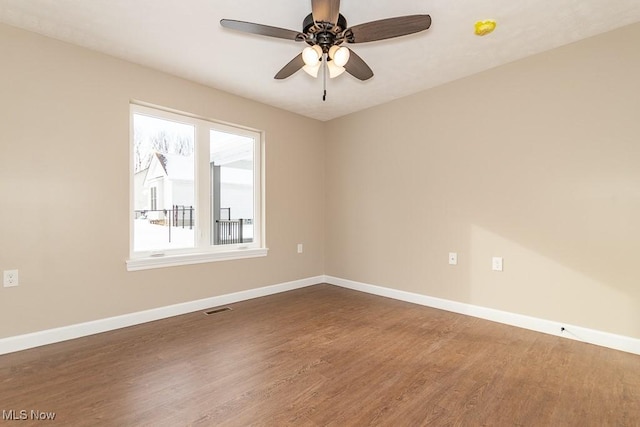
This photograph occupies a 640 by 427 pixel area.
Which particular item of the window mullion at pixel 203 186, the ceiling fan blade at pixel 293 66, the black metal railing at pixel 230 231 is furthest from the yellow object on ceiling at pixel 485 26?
the black metal railing at pixel 230 231

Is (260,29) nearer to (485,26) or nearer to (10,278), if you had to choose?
(485,26)

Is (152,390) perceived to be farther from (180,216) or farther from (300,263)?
(300,263)

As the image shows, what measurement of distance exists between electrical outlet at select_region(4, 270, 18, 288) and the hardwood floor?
542 mm

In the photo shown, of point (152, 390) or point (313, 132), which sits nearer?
point (152, 390)

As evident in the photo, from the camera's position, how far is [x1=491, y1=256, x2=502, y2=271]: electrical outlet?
10.0ft

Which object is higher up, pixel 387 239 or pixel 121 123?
pixel 121 123

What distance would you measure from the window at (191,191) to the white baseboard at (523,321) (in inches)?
75.0

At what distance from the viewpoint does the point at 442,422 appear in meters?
1.61

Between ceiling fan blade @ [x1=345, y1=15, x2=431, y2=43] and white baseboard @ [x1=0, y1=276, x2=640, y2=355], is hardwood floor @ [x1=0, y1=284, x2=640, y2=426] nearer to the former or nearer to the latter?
white baseboard @ [x1=0, y1=276, x2=640, y2=355]

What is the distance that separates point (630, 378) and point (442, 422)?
1.48m

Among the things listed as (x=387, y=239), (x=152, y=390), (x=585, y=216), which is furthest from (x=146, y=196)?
(x=585, y=216)

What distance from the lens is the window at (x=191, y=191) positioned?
3.17m

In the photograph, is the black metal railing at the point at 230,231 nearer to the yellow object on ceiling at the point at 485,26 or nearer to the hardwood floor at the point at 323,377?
the hardwood floor at the point at 323,377

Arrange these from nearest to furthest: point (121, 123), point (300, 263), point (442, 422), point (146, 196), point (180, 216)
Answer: point (442, 422), point (121, 123), point (146, 196), point (180, 216), point (300, 263)
